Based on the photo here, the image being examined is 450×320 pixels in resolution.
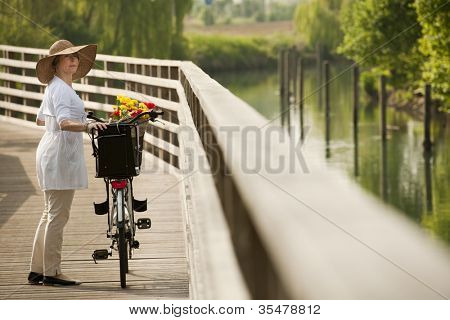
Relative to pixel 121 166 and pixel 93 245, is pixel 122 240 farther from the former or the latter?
pixel 93 245

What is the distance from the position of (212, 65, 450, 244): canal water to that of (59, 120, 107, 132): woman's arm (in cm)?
1085

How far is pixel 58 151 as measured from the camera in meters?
4.05

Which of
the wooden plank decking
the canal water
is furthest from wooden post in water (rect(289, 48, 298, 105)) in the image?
the wooden plank decking

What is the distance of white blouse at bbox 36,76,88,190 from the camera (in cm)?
396

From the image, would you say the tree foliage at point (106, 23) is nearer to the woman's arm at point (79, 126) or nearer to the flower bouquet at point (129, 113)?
the flower bouquet at point (129, 113)

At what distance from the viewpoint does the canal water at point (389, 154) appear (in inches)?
693

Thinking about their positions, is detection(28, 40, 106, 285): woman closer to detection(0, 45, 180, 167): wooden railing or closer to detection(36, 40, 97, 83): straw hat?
detection(36, 40, 97, 83): straw hat

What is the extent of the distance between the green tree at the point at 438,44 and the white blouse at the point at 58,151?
18583mm

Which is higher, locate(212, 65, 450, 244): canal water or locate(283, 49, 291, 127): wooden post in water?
locate(283, 49, 291, 127): wooden post in water

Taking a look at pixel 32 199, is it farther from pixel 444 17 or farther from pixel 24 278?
pixel 444 17

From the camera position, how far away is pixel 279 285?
28.1 inches

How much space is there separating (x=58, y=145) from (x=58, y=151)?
22 mm
